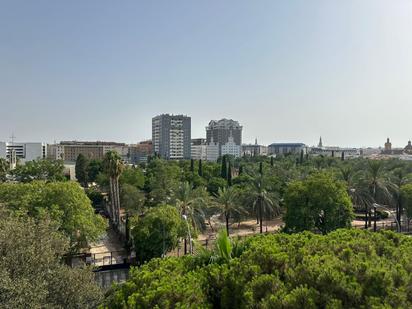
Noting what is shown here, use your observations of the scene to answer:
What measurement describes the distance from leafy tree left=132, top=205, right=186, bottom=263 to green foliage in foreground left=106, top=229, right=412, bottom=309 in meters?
11.3

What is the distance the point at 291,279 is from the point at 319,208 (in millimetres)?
17785

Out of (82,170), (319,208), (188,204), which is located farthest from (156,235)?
(82,170)

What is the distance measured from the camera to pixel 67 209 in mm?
22875

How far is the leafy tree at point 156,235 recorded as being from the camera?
2314 cm

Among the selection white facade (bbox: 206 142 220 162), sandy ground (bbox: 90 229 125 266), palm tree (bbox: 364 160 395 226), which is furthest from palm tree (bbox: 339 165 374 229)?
white facade (bbox: 206 142 220 162)

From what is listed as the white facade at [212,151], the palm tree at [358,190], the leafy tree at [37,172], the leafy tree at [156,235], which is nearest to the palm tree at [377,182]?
the palm tree at [358,190]

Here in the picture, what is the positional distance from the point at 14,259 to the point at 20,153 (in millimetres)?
156891

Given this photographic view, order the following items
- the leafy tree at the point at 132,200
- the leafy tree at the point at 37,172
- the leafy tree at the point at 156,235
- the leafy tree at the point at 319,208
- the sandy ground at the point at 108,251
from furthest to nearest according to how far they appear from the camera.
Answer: the leafy tree at the point at 37,172 < the leafy tree at the point at 132,200 < the sandy ground at the point at 108,251 < the leafy tree at the point at 319,208 < the leafy tree at the point at 156,235

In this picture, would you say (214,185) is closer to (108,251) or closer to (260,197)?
(260,197)

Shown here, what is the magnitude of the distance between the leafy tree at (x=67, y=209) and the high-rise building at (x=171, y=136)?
14129 centimetres

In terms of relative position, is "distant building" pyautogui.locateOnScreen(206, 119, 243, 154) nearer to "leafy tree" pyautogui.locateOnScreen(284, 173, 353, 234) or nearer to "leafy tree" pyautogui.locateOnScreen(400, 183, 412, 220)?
"leafy tree" pyautogui.locateOnScreen(400, 183, 412, 220)

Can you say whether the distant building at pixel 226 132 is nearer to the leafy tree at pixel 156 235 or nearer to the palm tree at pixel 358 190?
the palm tree at pixel 358 190

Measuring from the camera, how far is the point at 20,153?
492 feet

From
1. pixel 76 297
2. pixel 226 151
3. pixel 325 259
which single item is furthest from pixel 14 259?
pixel 226 151
